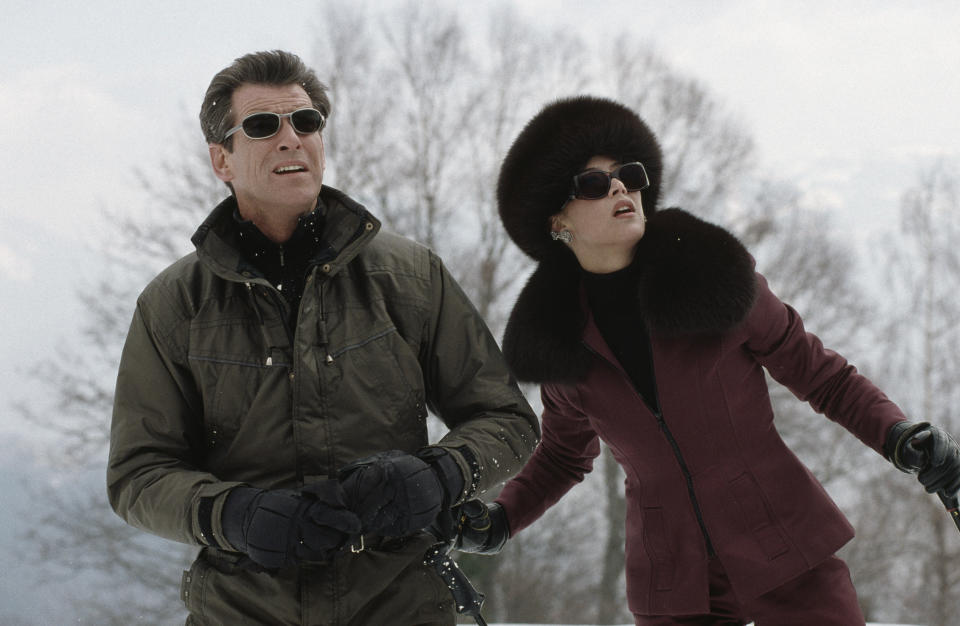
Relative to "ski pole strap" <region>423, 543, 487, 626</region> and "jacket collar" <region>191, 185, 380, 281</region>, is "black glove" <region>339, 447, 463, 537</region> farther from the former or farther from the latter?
"jacket collar" <region>191, 185, 380, 281</region>

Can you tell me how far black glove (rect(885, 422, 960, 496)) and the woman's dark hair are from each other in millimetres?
1630

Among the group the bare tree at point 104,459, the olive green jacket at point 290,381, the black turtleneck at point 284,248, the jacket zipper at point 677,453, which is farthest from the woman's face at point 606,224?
the bare tree at point 104,459

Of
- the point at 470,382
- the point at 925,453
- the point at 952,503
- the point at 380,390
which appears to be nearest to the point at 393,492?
the point at 380,390

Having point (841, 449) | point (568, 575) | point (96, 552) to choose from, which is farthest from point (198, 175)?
point (841, 449)

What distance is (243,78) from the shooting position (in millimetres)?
2139

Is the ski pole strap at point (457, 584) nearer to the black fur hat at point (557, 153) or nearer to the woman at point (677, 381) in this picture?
the woman at point (677, 381)

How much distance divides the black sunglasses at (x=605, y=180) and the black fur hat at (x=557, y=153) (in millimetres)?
45

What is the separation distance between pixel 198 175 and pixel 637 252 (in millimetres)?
10175

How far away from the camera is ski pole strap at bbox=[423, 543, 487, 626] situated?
6.53 feet

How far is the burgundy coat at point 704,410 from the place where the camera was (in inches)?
82.4

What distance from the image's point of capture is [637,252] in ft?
7.48

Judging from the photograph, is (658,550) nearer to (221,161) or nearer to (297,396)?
(297,396)

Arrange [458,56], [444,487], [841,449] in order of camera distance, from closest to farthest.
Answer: [444,487] → [458,56] → [841,449]

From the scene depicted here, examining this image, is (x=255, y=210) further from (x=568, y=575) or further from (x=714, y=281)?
(x=568, y=575)
